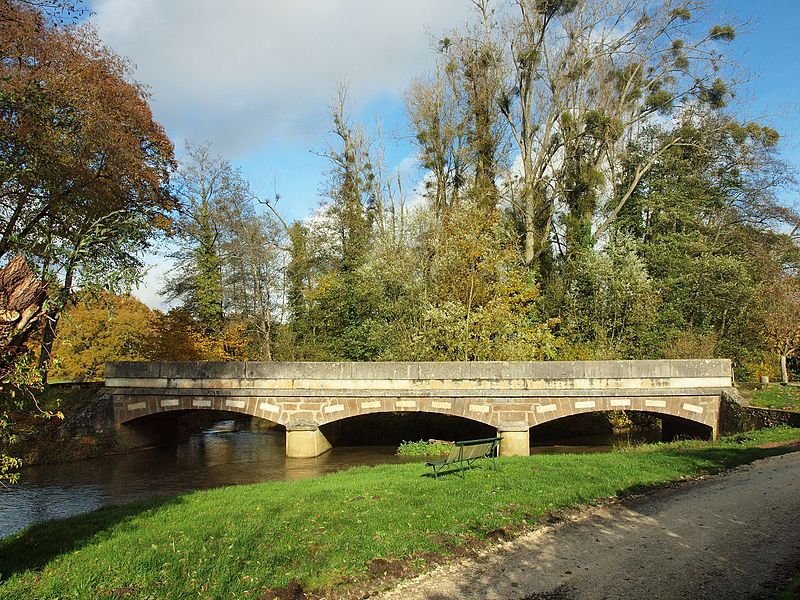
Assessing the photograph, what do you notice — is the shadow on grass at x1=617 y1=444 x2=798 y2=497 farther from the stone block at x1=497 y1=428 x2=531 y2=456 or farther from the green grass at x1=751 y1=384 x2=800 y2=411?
the green grass at x1=751 y1=384 x2=800 y2=411

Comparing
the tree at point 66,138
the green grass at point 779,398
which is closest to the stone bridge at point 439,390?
the green grass at point 779,398

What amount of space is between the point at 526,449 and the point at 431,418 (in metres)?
8.13

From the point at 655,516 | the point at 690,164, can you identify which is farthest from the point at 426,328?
the point at 690,164

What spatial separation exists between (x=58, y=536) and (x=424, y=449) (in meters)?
12.5

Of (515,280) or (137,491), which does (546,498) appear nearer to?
(137,491)

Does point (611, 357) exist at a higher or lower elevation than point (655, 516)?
higher

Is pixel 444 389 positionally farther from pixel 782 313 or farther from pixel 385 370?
pixel 782 313

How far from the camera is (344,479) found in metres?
13.1

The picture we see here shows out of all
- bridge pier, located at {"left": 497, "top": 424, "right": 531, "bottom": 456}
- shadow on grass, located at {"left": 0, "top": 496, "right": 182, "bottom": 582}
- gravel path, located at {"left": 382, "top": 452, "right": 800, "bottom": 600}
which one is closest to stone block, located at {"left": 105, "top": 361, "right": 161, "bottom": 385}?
shadow on grass, located at {"left": 0, "top": 496, "right": 182, "bottom": 582}

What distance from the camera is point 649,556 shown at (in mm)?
6914

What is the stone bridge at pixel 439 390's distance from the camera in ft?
58.0

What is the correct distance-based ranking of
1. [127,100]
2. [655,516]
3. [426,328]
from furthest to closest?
1. [426,328]
2. [127,100]
3. [655,516]

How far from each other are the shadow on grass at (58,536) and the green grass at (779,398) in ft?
58.4

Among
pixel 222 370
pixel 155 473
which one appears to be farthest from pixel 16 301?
pixel 222 370
